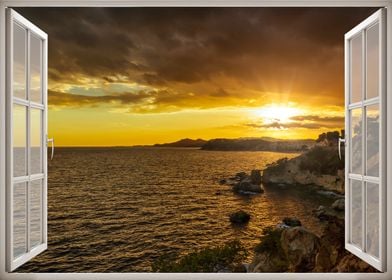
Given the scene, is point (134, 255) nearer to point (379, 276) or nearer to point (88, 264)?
point (88, 264)

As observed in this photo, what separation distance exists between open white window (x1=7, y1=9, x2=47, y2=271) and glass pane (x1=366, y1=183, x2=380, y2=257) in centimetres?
163

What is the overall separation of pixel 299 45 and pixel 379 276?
45.2 ft

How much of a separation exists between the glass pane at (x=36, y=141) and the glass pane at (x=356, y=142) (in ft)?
5.35

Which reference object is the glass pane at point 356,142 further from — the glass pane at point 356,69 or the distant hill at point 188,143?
the distant hill at point 188,143

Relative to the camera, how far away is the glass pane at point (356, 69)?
2.07 metres

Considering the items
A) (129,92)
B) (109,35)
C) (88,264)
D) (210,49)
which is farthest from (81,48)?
(88,264)

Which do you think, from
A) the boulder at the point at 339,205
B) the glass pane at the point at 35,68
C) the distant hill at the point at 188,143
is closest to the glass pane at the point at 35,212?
the glass pane at the point at 35,68

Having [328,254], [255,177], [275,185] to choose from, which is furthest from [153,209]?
[328,254]

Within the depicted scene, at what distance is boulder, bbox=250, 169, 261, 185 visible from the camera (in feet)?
52.7

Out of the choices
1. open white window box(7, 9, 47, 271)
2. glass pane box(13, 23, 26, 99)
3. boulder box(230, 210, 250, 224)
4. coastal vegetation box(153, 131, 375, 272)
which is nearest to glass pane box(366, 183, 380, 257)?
open white window box(7, 9, 47, 271)

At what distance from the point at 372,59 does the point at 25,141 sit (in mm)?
1741

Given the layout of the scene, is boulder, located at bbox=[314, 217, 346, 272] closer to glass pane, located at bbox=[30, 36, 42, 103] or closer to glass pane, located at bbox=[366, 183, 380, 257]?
glass pane, located at bbox=[366, 183, 380, 257]

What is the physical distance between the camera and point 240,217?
15.4 m

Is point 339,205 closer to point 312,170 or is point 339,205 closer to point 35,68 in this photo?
point 312,170
